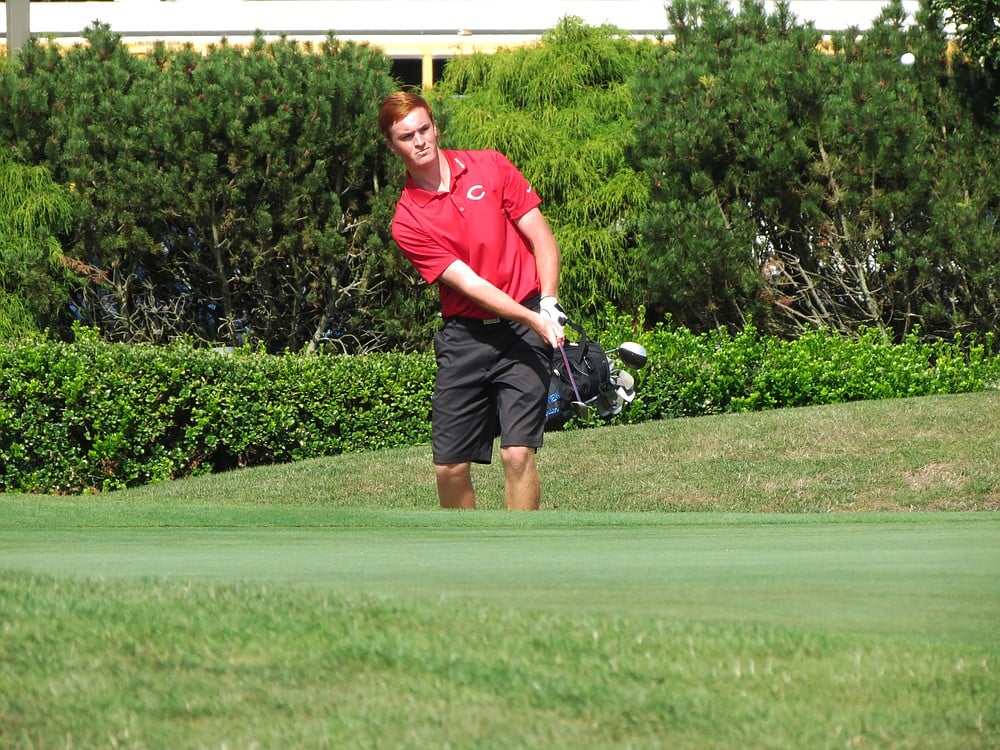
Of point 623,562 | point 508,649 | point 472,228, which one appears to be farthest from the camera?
point 472,228

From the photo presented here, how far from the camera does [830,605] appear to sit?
10.7 ft

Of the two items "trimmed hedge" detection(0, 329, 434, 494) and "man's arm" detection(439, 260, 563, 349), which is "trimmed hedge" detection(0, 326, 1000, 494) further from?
"man's arm" detection(439, 260, 563, 349)

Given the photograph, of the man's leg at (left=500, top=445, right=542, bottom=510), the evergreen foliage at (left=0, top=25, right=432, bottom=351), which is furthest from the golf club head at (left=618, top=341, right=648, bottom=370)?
the evergreen foliage at (left=0, top=25, right=432, bottom=351)

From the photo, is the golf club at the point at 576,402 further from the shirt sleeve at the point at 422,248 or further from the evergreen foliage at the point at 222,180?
the evergreen foliage at the point at 222,180

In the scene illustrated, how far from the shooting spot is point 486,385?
6.26 m

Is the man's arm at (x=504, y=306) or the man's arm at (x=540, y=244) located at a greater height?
the man's arm at (x=540, y=244)

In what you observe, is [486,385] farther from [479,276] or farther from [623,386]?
[623,386]

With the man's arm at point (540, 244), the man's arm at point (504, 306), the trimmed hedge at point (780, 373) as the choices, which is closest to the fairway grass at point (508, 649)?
the man's arm at point (504, 306)

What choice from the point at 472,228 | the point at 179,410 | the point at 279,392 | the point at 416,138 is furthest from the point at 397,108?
the point at 179,410

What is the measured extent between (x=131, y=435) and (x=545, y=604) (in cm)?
727

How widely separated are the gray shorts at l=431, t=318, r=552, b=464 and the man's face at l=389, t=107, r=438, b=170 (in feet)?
2.49

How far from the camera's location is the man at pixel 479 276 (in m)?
6.05

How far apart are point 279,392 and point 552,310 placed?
4754 mm

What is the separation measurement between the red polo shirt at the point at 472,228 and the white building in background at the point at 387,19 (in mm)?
9112
